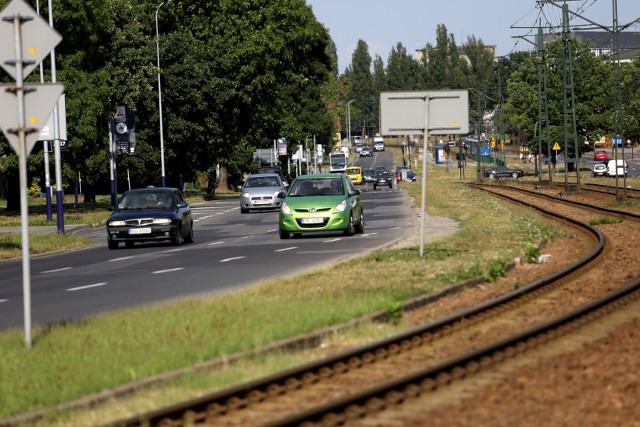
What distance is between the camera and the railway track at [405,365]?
8883mm

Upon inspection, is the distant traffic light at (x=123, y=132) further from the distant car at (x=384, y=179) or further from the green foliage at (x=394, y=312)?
the green foliage at (x=394, y=312)

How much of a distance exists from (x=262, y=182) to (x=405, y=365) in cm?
4500

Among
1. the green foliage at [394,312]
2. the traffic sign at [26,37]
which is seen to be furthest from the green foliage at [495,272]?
→ the traffic sign at [26,37]

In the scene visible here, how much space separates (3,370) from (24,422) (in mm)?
2395

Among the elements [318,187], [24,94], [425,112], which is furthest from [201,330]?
[318,187]

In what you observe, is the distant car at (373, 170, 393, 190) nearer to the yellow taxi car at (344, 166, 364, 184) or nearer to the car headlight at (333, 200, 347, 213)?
the yellow taxi car at (344, 166, 364, 184)

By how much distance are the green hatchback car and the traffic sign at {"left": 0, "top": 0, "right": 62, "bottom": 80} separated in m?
19.9

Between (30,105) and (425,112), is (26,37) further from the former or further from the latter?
(425,112)

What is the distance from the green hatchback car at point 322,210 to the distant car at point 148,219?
270cm

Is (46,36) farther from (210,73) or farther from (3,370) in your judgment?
(210,73)

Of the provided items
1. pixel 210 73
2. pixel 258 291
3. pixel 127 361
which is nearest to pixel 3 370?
pixel 127 361

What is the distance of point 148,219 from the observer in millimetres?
32594

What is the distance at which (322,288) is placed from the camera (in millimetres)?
18000

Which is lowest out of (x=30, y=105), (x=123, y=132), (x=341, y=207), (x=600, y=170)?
(x=600, y=170)
